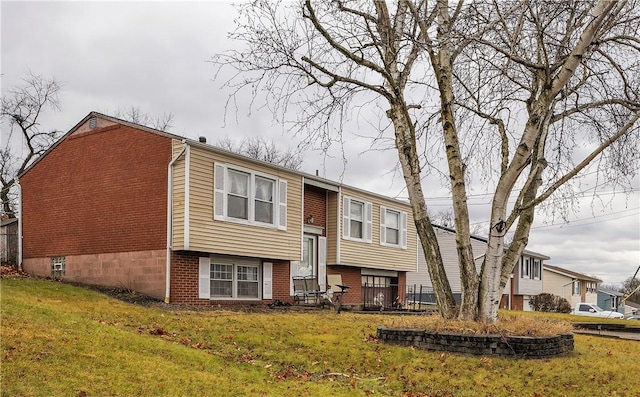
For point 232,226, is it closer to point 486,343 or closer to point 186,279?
point 186,279

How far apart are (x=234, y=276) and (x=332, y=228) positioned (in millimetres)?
5349

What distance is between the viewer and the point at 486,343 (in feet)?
33.0

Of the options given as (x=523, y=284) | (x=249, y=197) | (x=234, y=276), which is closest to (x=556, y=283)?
(x=523, y=284)

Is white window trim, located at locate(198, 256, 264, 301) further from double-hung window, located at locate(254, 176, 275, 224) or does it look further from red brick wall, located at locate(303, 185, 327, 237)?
red brick wall, located at locate(303, 185, 327, 237)

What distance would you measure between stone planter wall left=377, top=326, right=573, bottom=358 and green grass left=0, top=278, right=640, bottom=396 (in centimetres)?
23

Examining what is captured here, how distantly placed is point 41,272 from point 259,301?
7.21 metres

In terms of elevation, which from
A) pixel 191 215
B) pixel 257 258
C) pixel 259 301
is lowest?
pixel 259 301

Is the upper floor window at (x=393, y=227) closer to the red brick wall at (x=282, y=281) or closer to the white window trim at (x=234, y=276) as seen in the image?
the red brick wall at (x=282, y=281)

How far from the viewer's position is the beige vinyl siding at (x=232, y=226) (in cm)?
1628

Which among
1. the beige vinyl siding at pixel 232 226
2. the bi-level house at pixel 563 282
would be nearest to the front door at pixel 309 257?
the beige vinyl siding at pixel 232 226

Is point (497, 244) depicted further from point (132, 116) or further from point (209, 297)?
point (132, 116)

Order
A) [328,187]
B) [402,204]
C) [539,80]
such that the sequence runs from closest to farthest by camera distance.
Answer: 1. [539,80]
2. [328,187]
3. [402,204]

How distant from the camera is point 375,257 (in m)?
24.6

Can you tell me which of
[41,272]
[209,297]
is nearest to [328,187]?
[209,297]
